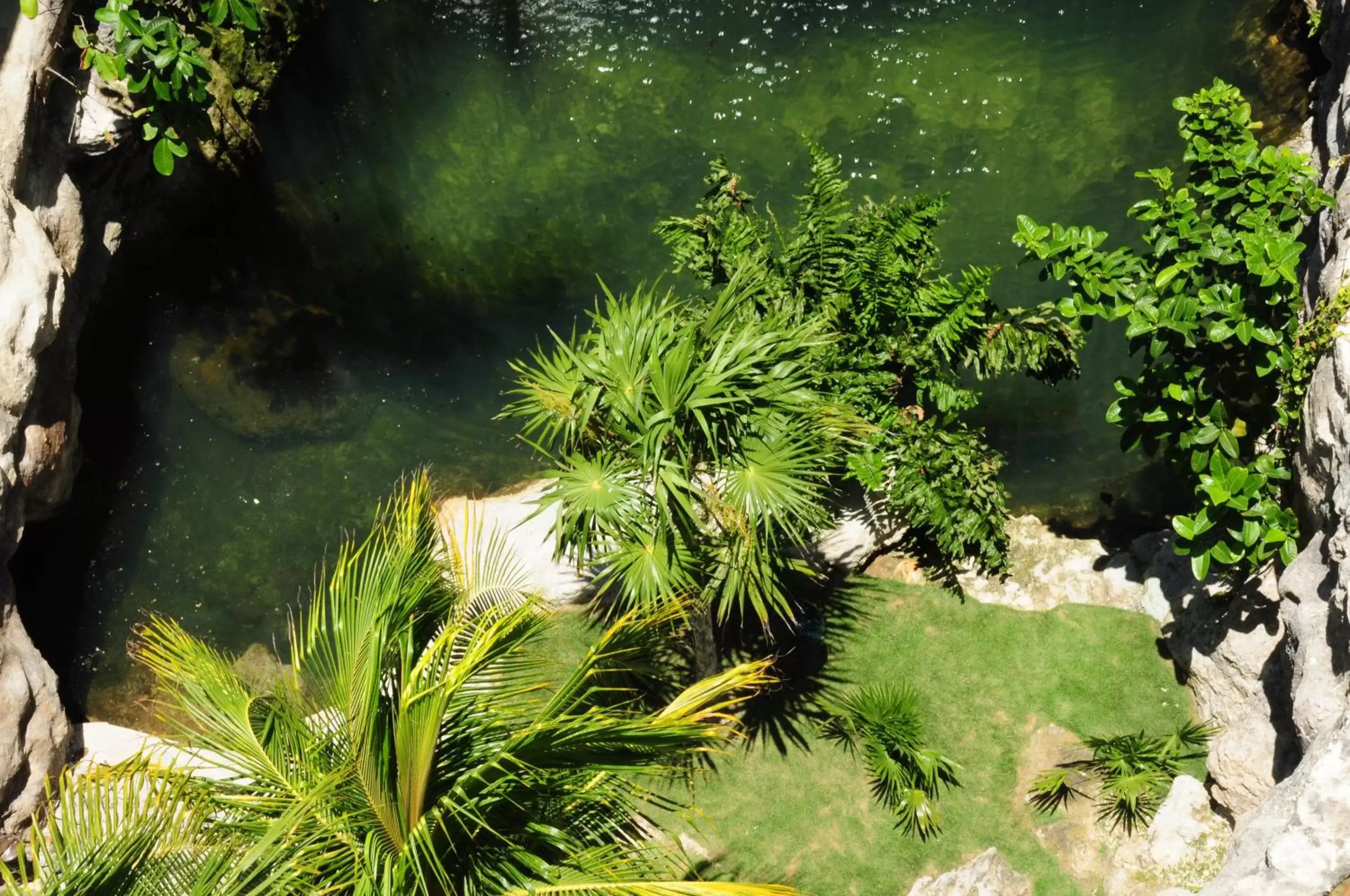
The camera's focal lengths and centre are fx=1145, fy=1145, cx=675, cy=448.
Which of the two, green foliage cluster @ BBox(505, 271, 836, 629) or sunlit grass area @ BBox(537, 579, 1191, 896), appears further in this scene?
sunlit grass area @ BBox(537, 579, 1191, 896)

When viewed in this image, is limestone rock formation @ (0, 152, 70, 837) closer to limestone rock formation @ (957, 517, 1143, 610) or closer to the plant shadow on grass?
the plant shadow on grass

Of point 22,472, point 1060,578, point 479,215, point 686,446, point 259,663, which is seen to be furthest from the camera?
point 479,215

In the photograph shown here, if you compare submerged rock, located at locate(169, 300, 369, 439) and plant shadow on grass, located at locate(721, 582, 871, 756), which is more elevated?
submerged rock, located at locate(169, 300, 369, 439)

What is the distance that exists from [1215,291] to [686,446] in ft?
11.2

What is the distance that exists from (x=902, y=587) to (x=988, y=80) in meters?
5.00

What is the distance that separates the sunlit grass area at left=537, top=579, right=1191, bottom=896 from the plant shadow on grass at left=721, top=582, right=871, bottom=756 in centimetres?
2

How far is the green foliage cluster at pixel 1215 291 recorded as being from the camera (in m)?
6.99

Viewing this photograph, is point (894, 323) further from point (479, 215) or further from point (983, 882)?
point (479, 215)

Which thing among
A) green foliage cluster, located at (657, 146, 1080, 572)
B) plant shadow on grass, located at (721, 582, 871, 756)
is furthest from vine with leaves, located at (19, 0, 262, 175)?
plant shadow on grass, located at (721, 582, 871, 756)

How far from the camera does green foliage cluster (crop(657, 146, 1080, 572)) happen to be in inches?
313

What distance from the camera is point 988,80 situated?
1082 cm

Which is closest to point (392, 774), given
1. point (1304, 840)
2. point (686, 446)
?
point (686, 446)

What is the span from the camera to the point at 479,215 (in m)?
10.9

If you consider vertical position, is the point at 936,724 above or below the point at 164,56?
below
